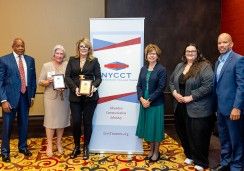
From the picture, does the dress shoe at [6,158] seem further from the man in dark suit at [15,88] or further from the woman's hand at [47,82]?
the woman's hand at [47,82]

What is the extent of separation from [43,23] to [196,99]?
11.4ft

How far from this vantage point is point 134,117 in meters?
4.45

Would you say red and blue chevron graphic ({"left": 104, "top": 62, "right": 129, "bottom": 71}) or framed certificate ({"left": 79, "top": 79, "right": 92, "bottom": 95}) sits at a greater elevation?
red and blue chevron graphic ({"left": 104, "top": 62, "right": 129, "bottom": 71})

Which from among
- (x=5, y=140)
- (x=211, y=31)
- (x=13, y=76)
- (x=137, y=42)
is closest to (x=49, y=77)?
(x=13, y=76)

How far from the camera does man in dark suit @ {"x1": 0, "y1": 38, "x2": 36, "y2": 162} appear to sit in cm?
411

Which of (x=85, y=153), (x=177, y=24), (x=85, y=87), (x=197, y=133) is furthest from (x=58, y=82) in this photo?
(x=177, y=24)

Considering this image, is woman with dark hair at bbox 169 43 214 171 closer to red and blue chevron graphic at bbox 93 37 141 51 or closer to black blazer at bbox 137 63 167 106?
black blazer at bbox 137 63 167 106

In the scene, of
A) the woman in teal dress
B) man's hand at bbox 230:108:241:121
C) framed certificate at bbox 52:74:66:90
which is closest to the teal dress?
the woman in teal dress

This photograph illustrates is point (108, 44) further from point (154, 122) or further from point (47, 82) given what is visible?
point (154, 122)

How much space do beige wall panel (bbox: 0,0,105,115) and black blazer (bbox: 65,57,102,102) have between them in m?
1.85

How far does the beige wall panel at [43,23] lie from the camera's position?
5723 millimetres

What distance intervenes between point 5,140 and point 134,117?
72.4 inches

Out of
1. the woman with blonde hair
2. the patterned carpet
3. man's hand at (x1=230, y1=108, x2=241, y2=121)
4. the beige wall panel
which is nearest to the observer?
man's hand at (x1=230, y1=108, x2=241, y2=121)

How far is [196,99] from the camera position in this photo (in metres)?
A: 3.75
